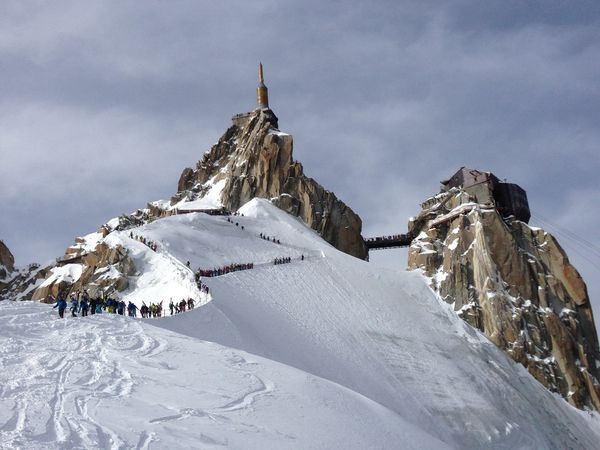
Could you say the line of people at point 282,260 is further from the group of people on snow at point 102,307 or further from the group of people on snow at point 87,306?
the group of people on snow at point 87,306

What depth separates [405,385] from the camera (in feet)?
132

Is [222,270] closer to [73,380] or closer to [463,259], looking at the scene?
[463,259]

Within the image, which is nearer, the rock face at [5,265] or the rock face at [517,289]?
the rock face at [517,289]

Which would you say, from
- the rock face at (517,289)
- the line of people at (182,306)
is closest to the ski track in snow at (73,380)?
the line of people at (182,306)

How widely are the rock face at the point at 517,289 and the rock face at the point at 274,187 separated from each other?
13.6 meters

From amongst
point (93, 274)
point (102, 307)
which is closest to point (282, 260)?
point (93, 274)

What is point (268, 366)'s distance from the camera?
22.0m

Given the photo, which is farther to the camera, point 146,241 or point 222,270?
point 146,241

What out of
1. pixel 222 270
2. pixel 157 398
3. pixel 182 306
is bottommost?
pixel 157 398

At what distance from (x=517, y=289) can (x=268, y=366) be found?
49.3 metres

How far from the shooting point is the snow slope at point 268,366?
14312mm

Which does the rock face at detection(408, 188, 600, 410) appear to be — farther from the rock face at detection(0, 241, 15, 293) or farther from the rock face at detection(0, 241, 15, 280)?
the rock face at detection(0, 241, 15, 280)

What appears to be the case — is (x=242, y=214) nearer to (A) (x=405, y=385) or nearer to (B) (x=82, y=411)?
(A) (x=405, y=385)

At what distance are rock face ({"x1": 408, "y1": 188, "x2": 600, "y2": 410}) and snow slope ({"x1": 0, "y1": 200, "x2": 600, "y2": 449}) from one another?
2.75m
